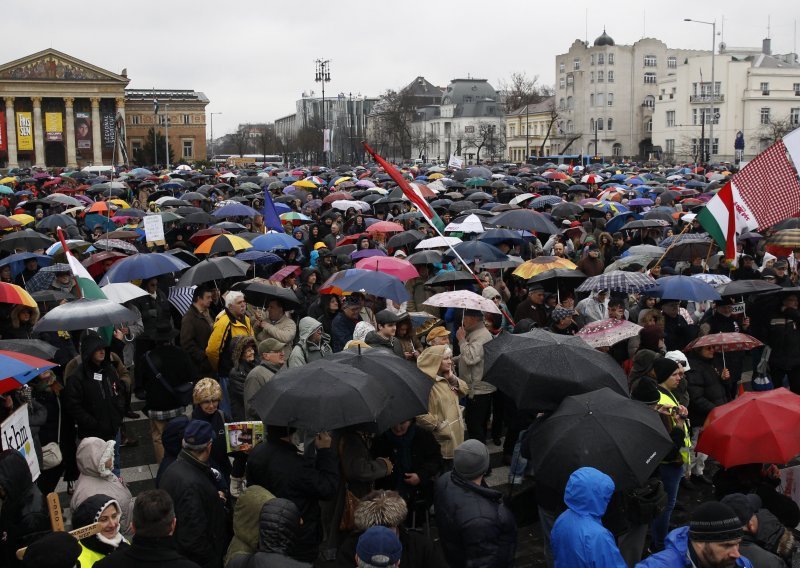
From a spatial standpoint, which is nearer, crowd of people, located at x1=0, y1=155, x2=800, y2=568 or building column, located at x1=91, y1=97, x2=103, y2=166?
crowd of people, located at x1=0, y1=155, x2=800, y2=568

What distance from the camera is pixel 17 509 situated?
16.4ft

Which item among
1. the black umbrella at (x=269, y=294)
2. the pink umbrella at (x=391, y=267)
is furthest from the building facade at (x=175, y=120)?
the black umbrella at (x=269, y=294)

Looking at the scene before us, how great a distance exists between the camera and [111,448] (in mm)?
5414

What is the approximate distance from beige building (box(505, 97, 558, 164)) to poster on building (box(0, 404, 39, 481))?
9969 cm

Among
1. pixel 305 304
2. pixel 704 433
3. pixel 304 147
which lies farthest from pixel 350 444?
pixel 304 147

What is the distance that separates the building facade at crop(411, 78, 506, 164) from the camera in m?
119

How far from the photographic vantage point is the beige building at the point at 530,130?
105312mm

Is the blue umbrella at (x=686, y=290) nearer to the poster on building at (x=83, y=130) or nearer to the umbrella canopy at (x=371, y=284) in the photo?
the umbrella canopy at (x=371, y=284)

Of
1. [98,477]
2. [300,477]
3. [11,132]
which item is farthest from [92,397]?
[11,132]

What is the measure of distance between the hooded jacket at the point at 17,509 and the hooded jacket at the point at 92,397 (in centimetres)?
175

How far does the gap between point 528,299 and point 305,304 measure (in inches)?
113

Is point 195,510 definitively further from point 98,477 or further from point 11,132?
point 11,132

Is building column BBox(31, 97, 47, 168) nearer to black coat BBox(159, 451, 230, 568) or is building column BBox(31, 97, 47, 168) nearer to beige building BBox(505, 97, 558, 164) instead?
beige building BBox(505, 97, 558, 164)

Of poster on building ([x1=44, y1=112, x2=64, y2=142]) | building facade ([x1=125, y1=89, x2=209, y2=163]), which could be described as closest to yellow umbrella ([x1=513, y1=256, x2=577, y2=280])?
poster on building ([x1=44, y1=112, x2=64, y2=142])
